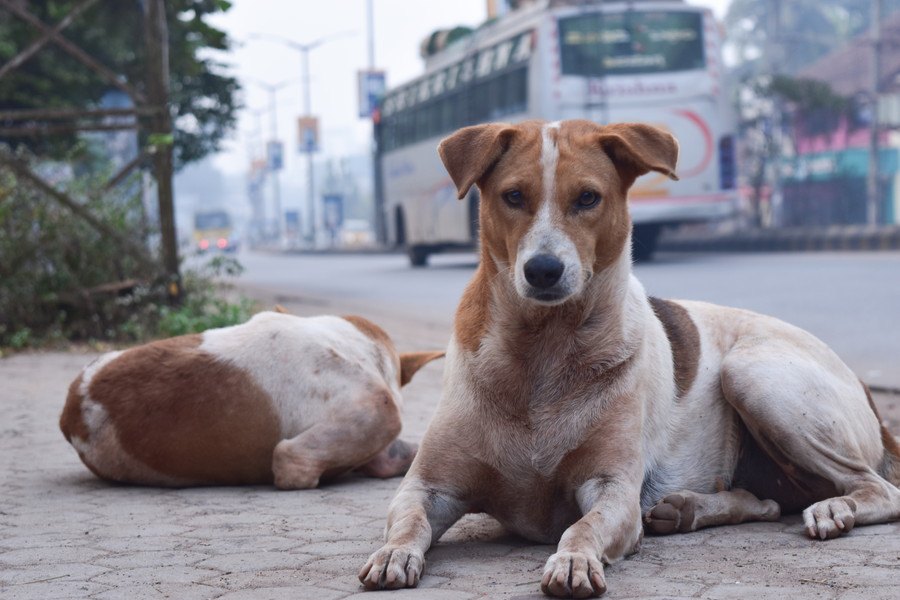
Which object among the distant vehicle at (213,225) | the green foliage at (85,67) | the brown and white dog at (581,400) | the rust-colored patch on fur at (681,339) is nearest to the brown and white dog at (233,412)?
the brown and white dog at (581,400)

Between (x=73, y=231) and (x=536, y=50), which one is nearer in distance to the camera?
(x=73, y=231)

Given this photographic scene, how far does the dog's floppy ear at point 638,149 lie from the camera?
12.7 feet

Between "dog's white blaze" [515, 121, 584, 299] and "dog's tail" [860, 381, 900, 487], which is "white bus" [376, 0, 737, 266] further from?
"dog's white blaze" [515, 121, 584, 299]

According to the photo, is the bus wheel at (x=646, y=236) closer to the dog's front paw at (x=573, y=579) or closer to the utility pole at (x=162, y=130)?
the utility pole at (x=162, y=130)

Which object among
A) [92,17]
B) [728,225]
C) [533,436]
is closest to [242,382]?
[533,436]

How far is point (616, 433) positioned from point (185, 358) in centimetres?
202

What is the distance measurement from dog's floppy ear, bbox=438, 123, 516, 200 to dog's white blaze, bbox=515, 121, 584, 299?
0.68 feet

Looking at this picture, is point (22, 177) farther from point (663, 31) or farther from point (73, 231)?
point (663, 31)

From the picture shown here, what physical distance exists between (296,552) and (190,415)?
4.08 feet

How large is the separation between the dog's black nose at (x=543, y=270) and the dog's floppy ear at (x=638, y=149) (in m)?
0.49

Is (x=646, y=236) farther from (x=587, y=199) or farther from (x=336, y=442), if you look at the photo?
(x=587, y=199)

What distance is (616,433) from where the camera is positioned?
382cm

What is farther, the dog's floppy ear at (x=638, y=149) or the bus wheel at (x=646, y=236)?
the bus wheel at (x=646, y=236)

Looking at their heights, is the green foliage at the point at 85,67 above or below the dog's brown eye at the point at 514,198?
above
